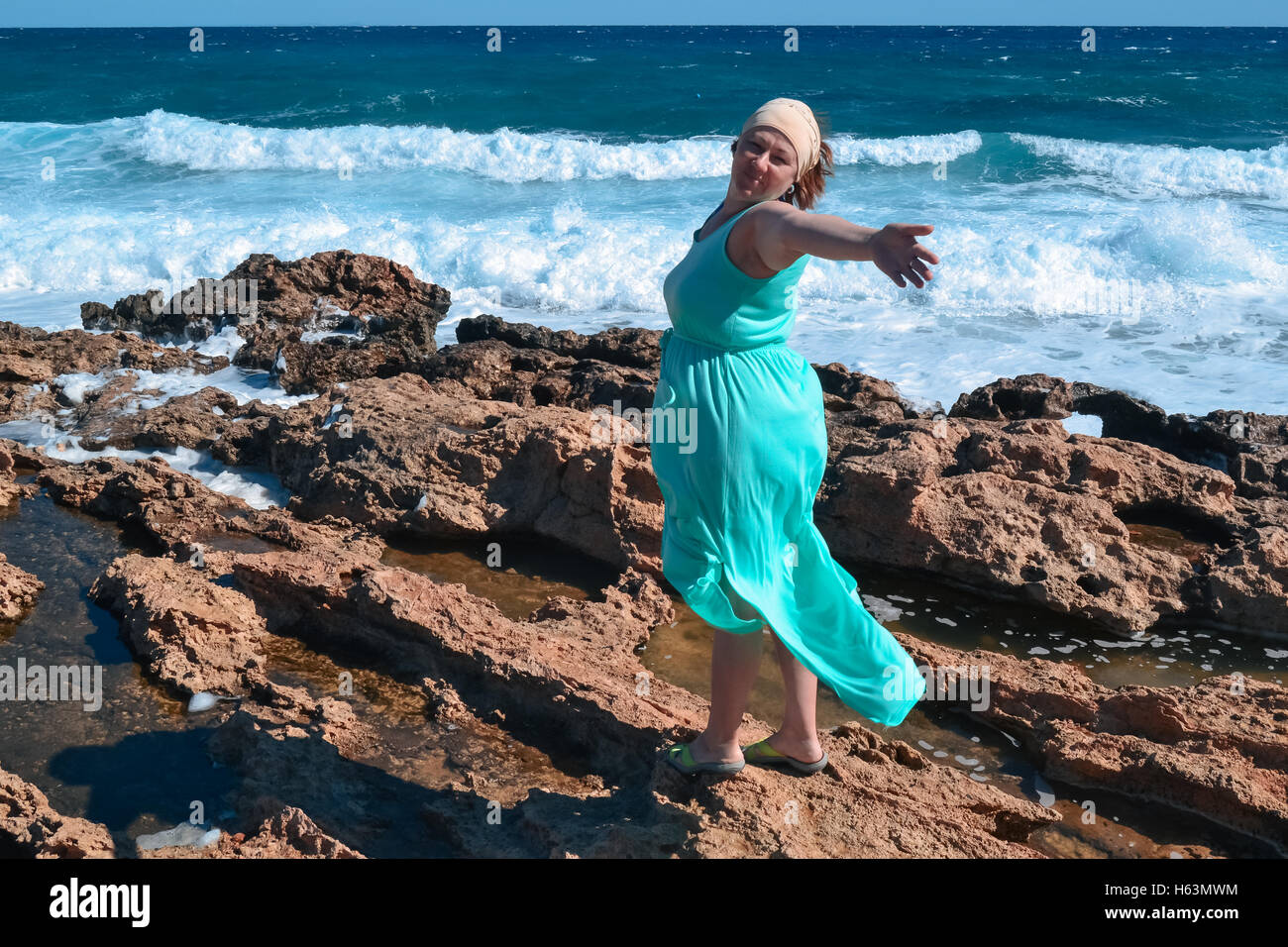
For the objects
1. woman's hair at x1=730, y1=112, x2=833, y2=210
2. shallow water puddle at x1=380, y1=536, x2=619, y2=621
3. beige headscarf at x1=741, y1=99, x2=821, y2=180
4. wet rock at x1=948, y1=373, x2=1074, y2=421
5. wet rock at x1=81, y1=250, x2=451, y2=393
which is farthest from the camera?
wet rock at x1=81, y1=250, x2=451, y2=393

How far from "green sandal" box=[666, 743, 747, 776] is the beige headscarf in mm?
1382

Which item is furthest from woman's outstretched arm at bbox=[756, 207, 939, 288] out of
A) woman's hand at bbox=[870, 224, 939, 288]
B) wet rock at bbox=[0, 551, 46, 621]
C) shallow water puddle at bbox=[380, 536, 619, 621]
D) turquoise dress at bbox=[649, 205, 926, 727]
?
wet rock at bbox=[0, 551, 46, 621]

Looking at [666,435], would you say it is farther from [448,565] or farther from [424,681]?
[448,565]

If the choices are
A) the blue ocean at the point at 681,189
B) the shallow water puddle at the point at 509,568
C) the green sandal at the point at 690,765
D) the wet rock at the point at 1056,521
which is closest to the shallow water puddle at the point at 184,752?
the green sandal at the point at 690,765

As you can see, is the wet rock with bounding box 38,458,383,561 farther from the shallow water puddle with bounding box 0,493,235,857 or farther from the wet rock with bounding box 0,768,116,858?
the wet rock with bounding box 0,768,116,858

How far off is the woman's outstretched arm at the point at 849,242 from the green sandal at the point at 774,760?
1242 mm

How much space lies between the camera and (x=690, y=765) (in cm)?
258

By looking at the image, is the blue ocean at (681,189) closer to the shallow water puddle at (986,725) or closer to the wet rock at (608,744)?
the shallow water puddle at (986,725)

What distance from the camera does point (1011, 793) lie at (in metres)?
3.02

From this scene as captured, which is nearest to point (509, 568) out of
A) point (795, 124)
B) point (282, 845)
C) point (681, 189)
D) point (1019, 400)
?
point (282, 845)

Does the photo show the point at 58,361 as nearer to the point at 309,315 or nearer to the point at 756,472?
the point at 309,315

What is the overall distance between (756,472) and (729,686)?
1.79ft

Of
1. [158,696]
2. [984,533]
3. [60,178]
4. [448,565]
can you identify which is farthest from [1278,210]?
[60,178]

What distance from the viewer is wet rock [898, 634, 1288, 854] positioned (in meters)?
2.84
